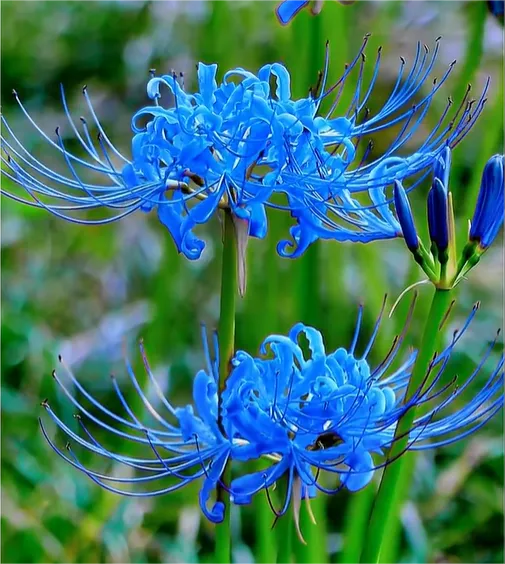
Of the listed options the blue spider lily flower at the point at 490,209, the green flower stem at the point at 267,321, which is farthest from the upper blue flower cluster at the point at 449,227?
the green flower stem at the point at 267,321

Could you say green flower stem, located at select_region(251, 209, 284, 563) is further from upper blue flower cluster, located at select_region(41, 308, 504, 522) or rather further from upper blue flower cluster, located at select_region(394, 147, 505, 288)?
upper blue flower cluster, located at select_region(394, 147, 505, 288)

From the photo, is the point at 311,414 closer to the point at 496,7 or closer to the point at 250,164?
the point at 250,164

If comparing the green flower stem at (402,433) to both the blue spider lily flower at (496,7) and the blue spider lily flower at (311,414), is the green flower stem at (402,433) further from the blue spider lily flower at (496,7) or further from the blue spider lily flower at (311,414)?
the blue spider lily flower at (496,7)

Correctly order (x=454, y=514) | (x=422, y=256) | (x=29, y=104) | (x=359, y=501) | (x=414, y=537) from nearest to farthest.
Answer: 1. (x=422, y=256)
2. (x=359, y=501)
3. (x=414, y=537)
4. (x=454, y=514)
5. (x=29, y=104)

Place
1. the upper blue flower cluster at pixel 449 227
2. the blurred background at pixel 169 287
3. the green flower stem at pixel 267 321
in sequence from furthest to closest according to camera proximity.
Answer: the blurred background at pixel 169 287 → the green flower stem at pixel 267 321 → the upper blue flower cluster at pixel 449 227

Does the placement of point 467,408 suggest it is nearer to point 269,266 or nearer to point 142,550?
point 269,266

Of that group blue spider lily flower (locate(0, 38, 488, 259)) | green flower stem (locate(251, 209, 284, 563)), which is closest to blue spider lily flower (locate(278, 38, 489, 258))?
blue spider lily flower (locate(0, 38, 488, 259))

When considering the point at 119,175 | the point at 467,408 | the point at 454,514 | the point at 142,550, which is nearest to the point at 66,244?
the point at 142,550
